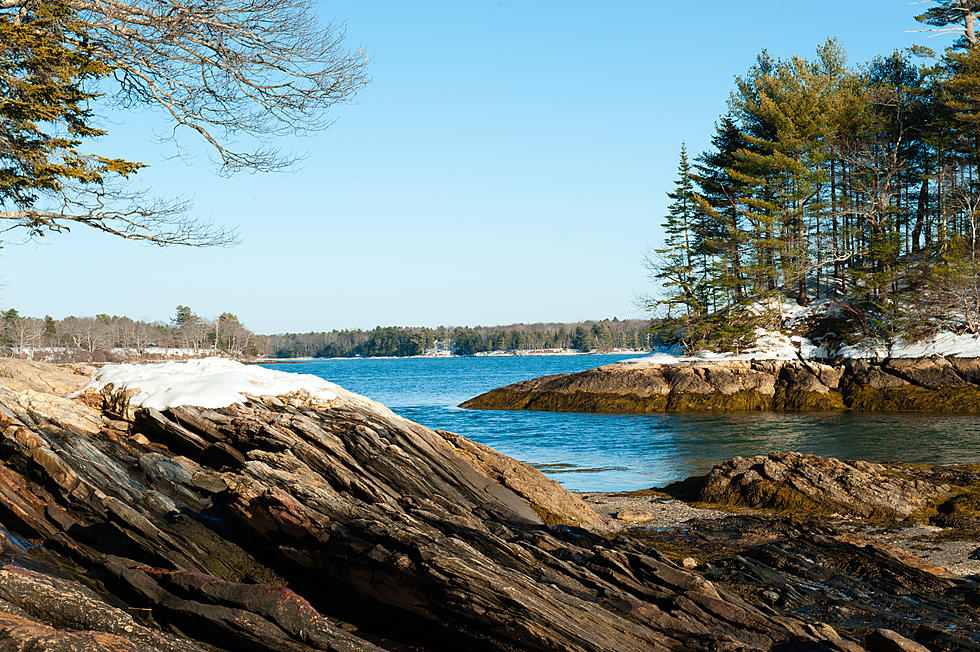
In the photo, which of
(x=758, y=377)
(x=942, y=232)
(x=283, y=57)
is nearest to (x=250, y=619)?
(x=283, y=57)

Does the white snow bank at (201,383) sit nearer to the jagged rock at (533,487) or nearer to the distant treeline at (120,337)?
the jagged rock at (533,487)

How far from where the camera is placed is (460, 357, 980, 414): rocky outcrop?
30.5 meters

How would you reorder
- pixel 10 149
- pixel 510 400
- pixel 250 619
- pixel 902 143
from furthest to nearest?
1. pixel 902 143
2. pixel 510 400
3. pixel 10 149
4. pixel 250 619

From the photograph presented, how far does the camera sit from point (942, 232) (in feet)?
129

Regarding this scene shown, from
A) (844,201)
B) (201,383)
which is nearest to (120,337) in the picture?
(844,201)

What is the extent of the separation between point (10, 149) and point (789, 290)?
41514 mm

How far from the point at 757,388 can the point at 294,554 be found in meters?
31.1

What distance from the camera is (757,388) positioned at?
34.1 m

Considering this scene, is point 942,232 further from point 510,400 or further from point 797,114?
point 510,400

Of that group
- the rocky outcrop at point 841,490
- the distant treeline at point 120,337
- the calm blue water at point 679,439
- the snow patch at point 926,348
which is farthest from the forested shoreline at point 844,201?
the distant treeline at point 120,337

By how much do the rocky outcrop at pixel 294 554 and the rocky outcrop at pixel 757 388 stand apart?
25.3m

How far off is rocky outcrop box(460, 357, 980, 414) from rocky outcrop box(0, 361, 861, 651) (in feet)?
82.8

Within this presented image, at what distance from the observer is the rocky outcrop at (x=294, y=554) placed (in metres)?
5.23

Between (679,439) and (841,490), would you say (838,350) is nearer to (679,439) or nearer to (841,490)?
(679,439)
